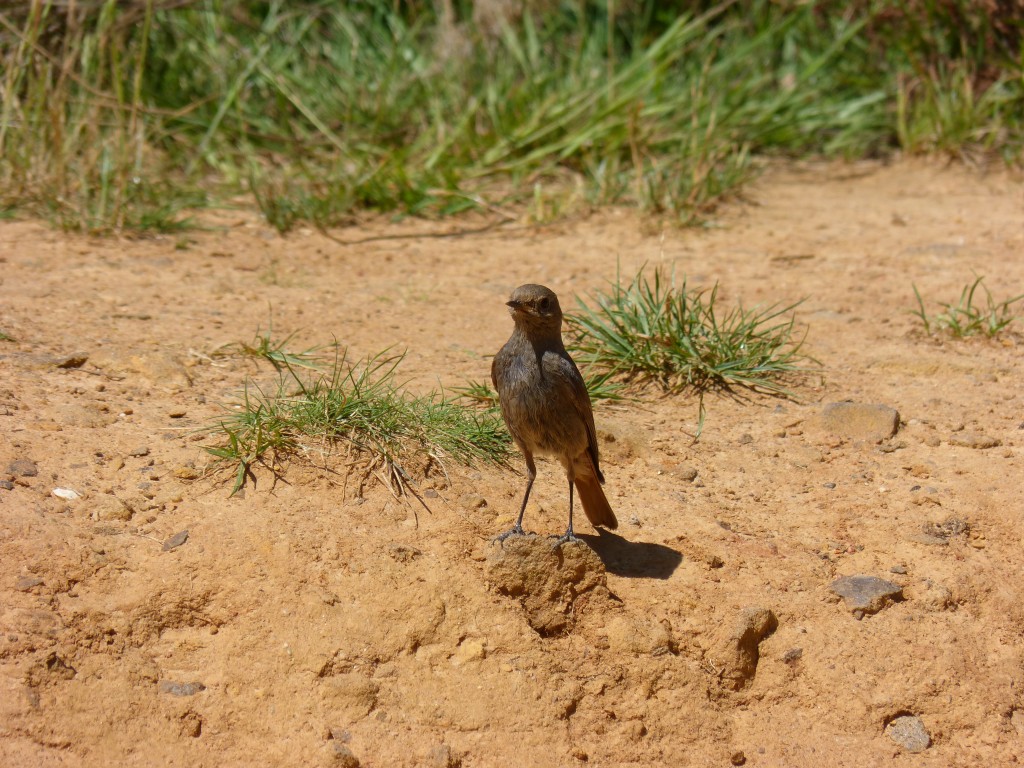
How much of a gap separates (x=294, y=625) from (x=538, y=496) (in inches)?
46.7

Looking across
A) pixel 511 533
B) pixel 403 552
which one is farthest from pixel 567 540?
pixel 403 552

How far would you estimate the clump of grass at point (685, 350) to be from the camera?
518cm

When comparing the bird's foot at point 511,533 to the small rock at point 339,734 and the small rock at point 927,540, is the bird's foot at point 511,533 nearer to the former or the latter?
the small rock at point 339,734

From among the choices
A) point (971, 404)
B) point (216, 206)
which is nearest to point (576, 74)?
point (216, 206)

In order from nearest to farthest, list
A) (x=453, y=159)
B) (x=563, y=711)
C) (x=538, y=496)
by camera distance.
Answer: (x=563, y=711) → (x=538, y=496) → (x=453, y=159)

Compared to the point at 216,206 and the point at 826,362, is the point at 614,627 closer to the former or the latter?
the point at 826,362

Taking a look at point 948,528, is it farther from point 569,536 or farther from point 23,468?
point 23,468

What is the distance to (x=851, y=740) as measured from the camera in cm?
364

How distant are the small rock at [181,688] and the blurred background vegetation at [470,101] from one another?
3.61 metres

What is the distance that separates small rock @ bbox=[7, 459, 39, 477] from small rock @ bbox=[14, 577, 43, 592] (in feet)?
1.65

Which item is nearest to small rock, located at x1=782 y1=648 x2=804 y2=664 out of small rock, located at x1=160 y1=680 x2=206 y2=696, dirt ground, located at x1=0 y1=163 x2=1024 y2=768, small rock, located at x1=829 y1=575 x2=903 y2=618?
dirt ground, located at x1=0 y1=163 x2=1024 y2=768

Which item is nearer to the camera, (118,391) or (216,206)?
(118,391)

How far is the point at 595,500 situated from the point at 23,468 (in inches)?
80.8

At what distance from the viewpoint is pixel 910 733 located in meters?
3.66
